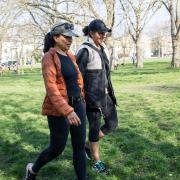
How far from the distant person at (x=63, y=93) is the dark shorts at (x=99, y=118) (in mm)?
915

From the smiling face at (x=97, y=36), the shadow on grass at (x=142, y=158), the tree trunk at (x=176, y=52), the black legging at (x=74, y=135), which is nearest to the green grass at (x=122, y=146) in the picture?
the shadow on grass at (x=142, y=158)

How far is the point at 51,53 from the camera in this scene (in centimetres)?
467

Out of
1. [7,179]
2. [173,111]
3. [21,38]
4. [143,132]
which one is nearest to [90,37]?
[7,179]

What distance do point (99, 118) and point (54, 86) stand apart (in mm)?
1388

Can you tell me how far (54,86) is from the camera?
15.0 ft

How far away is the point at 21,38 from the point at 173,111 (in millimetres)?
42276

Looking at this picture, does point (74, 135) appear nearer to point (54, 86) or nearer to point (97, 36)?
point (54, 86)

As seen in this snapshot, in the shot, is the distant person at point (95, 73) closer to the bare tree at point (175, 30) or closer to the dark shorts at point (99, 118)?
the dark shorts at point (99, 118)

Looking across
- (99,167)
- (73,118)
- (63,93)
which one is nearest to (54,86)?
(63,93)

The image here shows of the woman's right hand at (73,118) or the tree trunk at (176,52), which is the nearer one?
the woman's right hand at (73,118)

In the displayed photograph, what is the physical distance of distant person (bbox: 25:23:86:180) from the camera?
4.57 m

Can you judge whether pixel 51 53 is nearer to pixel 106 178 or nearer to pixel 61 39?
pixel 61 39

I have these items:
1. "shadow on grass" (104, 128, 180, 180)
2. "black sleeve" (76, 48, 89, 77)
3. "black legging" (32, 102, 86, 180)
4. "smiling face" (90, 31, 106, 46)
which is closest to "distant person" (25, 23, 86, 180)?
"black legging" (32, 102, 86, 180)

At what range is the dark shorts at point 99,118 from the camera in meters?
5.77
